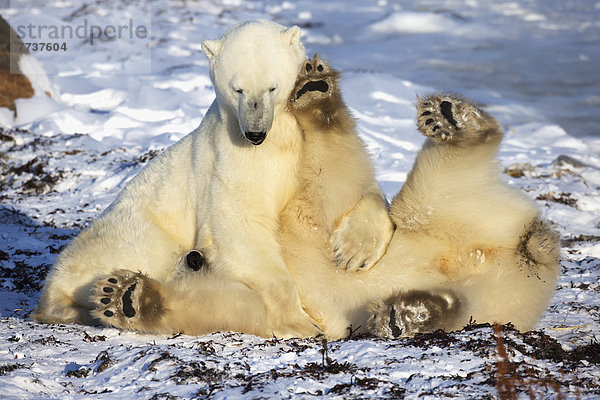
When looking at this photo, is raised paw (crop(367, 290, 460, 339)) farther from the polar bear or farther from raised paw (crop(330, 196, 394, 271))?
raised paw (crop(330, 196, 394, 271))

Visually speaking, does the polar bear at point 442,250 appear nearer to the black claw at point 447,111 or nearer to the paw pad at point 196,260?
the black claw at point 447,111

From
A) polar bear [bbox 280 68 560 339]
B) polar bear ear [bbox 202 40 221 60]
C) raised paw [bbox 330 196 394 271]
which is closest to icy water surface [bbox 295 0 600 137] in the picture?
polar bear [bbox 280 68 560 339]

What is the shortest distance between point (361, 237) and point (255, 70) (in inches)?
38.3

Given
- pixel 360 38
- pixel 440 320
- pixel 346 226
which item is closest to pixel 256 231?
pixel 346 226

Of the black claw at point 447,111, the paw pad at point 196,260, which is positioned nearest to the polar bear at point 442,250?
the black claw at point 447,111

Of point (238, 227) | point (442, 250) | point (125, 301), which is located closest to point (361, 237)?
point (442, 250)

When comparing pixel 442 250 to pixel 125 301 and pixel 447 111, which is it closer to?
pixel 447 111

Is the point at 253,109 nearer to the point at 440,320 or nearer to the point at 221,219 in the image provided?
the point at 221,219

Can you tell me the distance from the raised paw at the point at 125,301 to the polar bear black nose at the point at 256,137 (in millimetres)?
865

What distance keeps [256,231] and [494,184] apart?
1.21 m

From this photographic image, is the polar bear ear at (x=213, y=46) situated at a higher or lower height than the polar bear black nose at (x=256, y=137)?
higher

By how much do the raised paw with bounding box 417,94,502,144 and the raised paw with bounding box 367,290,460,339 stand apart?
30.1 inches

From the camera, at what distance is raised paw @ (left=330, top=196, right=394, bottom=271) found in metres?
3.56

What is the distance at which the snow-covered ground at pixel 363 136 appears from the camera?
2738 mm
